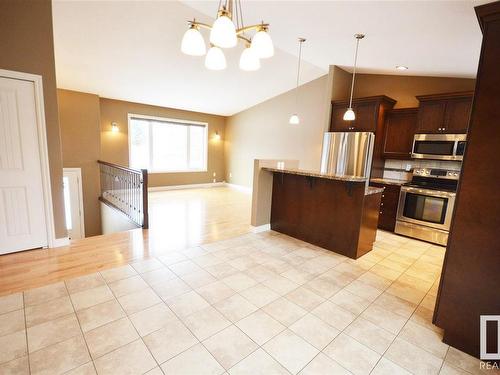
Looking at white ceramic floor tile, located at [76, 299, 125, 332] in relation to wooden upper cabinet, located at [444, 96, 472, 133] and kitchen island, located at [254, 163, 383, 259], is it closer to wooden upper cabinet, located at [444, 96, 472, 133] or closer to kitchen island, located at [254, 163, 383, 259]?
kitchen island, located at [254, 163, 383, 259]

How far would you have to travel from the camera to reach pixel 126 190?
5.18 meters

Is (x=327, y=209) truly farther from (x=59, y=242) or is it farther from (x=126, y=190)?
(x=126, y=190)

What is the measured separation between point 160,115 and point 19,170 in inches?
196

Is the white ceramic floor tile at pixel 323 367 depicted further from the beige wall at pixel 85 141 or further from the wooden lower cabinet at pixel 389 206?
the beige wall at pixel 85 141

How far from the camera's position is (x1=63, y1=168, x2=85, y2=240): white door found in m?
5.99

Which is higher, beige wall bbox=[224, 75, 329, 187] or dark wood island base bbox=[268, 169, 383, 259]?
beige wall bbox=[224, 75, 329, 187]

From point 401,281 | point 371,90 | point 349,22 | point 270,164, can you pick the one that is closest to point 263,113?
point 371,90

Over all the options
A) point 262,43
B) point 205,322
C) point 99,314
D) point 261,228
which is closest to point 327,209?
point 261,228

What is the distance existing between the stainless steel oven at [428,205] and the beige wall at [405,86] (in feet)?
4.86

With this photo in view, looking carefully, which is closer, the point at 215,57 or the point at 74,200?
the point at 215,57

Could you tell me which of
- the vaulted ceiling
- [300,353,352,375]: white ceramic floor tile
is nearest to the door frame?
the vaulted ceiling

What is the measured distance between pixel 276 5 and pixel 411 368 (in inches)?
155

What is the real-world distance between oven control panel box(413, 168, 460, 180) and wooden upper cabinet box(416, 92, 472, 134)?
2.22 ft

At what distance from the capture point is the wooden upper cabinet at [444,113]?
3961 millimetres
